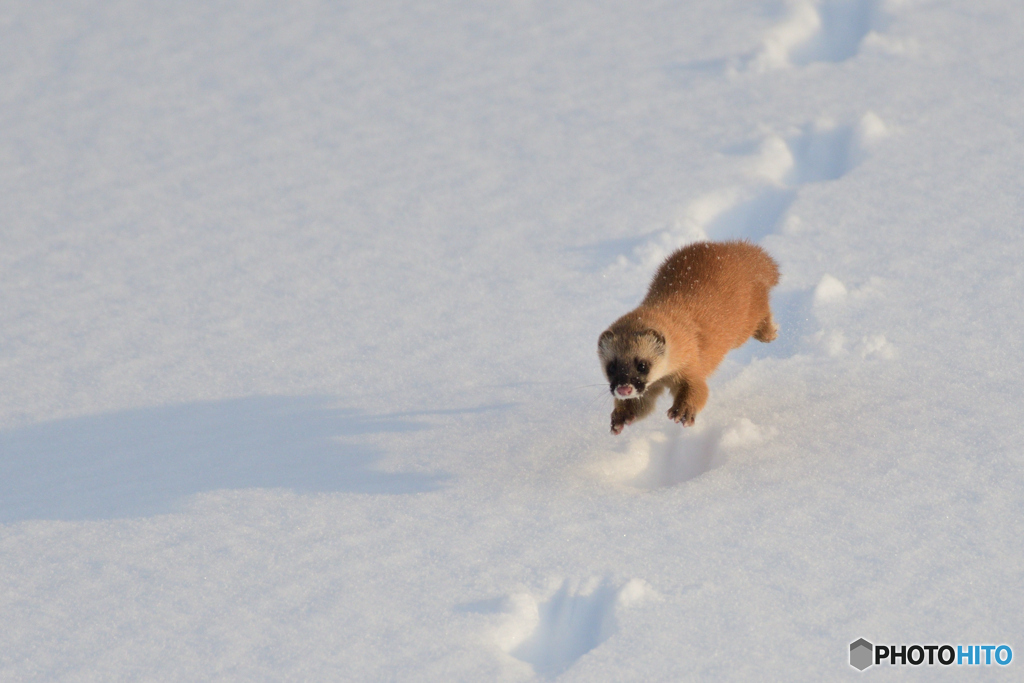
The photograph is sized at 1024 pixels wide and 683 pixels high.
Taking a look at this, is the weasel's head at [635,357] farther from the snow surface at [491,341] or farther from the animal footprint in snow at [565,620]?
the animal footprint in snow at [565,620]

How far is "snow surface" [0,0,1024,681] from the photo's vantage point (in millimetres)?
3400

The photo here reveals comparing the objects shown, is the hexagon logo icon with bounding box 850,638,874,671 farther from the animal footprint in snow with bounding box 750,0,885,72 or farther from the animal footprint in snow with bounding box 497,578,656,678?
the animal footprint in snow with bounding box 750,0,885,72

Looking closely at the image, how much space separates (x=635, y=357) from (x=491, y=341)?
1.14 metres

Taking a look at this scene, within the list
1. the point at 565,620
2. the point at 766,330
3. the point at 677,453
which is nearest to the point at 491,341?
the point at 677,453

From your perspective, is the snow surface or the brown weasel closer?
the snow surface

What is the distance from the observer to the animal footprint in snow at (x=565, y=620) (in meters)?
3.35

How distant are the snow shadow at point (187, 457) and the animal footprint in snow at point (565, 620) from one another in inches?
32.8

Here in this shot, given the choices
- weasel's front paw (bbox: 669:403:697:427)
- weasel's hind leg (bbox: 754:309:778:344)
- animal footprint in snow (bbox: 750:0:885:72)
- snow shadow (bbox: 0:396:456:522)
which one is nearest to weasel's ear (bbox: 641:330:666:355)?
weasel's front paw (bbox: 669:403:697:427)

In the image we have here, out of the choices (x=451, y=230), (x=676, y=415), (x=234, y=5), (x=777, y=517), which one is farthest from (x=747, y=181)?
(x=234, y=5)

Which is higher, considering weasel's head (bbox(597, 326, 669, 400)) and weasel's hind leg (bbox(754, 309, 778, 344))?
weasel's head (bbox(597, 326, 669, 400))

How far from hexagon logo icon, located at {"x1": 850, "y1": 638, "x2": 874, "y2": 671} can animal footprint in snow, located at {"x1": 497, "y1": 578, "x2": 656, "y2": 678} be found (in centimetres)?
64

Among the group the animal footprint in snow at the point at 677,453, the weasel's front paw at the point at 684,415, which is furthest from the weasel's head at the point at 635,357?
the animal footprint in snow at the point at 677,453

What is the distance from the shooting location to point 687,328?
4.25m

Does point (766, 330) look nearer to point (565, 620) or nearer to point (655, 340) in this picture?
point (655, 340)
